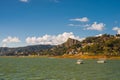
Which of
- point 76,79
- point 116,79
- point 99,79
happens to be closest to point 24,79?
point 76,79

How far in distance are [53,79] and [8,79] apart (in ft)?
39.1

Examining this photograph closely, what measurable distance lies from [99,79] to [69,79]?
8208mm

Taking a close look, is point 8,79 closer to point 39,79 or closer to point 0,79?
point 0,79

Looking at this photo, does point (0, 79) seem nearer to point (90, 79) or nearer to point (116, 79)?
point (90, 79)

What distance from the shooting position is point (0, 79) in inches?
2918

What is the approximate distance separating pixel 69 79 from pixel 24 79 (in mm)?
11925

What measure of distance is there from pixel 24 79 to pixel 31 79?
185 cm

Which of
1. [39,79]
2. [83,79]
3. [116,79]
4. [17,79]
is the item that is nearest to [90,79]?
[83,79]

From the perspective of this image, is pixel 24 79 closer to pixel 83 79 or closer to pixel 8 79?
pixel 8 79

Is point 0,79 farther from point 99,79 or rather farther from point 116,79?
point 116,79

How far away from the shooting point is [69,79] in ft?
246

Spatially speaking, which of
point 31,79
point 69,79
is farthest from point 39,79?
point 69,79

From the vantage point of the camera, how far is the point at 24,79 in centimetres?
7431

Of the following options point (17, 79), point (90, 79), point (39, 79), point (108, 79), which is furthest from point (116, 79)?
point (17, 79)
